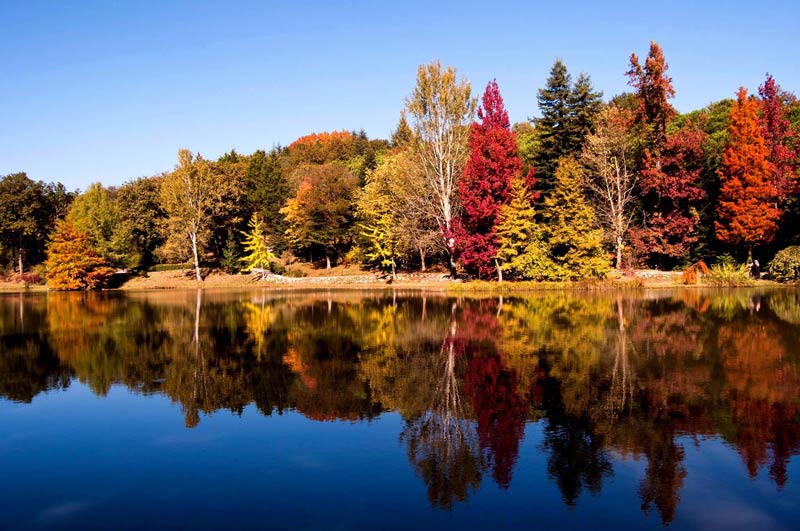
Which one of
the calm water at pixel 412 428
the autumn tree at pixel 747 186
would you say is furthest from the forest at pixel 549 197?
the calm water at pixel 412 428

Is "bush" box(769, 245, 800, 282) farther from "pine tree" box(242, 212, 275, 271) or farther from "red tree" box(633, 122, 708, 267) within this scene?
"pine tree" box(242, 212, 275, 271)

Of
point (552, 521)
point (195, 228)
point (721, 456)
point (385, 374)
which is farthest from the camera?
point (195, 228)

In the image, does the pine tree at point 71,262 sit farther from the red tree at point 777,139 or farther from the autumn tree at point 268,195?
the red tree at point 777,139

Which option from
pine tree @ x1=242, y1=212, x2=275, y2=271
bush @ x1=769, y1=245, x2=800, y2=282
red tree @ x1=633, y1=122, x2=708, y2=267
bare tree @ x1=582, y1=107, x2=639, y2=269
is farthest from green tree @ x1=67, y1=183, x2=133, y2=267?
bush @ x1=769, y1=245, x2=800, y2=282

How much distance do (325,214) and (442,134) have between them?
15.7 meters

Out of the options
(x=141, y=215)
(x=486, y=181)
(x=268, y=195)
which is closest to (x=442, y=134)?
(x=486, y=181)

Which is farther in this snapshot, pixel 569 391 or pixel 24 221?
pixel 24 221

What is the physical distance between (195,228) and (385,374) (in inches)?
1770

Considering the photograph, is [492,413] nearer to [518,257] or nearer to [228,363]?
[228,363]

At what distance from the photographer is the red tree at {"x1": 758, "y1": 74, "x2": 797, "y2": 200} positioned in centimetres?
3847

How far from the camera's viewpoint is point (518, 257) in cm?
3872

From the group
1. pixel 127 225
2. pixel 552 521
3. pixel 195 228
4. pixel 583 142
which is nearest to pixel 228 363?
pixel 552 521

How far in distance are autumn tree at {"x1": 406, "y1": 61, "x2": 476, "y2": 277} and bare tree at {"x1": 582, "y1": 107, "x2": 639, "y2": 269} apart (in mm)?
8732

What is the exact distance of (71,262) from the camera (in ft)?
164
